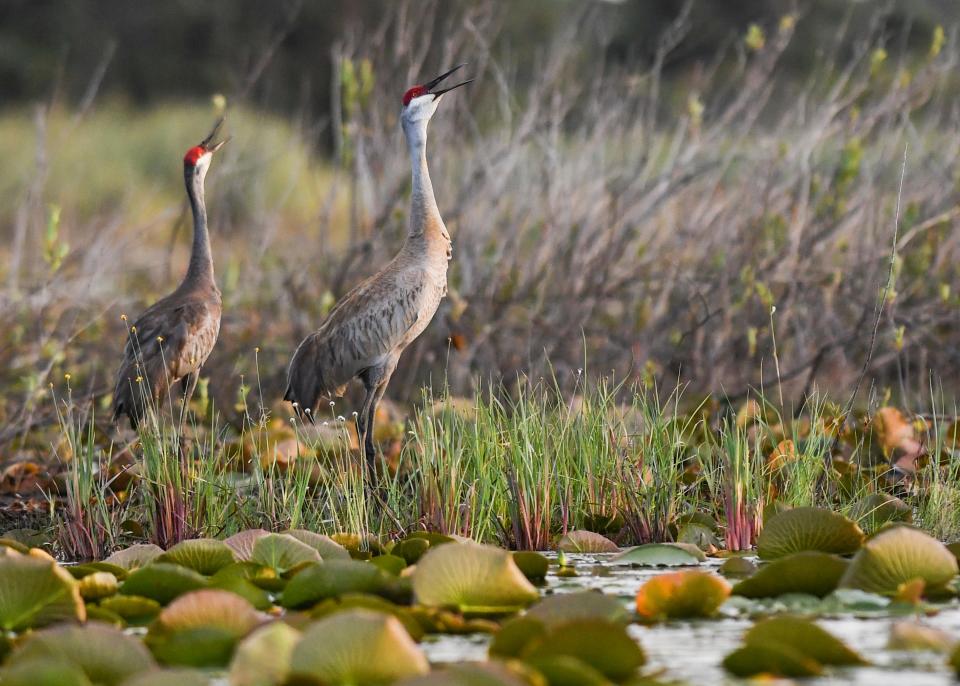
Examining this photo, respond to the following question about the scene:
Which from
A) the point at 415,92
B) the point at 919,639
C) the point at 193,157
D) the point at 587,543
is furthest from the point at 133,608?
the point at 415,92

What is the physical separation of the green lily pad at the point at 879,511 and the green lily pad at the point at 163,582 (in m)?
2.27

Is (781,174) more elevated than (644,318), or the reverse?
(781,174)

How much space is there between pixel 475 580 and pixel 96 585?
0.99 metres

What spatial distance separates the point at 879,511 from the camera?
5062mm

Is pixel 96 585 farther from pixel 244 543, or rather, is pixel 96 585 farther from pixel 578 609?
pixel 578 609

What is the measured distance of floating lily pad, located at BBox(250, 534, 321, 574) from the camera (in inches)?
163

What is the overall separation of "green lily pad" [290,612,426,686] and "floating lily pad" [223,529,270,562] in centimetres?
148

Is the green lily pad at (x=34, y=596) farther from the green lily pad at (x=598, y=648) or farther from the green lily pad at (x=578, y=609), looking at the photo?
the green lily pad at (x=598, y=648)

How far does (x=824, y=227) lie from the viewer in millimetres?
7836

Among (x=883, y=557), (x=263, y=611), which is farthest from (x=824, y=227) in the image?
(x=263, y=611)

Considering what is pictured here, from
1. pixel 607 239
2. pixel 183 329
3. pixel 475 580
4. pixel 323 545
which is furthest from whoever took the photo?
pixel 607 239

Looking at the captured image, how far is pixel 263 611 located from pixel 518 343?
15.3ft

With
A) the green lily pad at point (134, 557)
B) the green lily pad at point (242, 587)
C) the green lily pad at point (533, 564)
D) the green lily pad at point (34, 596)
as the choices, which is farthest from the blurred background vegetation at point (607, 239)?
the green lily pad at point (34, 596)

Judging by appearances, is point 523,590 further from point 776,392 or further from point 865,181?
point 865,181
